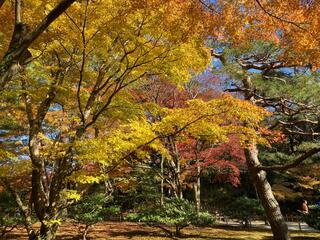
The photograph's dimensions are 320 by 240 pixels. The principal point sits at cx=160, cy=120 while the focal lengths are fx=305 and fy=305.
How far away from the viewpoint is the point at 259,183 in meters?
11.4

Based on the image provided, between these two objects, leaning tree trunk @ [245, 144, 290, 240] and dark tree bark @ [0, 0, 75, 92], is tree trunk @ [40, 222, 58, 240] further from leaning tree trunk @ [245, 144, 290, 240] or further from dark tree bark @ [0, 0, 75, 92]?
leaning tree trunk @ [245, 144, 290, 240]

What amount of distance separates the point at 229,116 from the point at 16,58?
16.7ft

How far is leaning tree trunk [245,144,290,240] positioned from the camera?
35.5 feet

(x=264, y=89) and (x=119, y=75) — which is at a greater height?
(x=264, y=89)

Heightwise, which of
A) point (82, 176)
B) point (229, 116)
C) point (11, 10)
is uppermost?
point (11, 10)

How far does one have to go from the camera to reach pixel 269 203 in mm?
11133

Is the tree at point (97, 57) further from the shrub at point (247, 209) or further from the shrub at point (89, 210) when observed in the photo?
the shrub at point (247, 209)

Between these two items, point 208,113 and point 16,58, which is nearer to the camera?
point 16,58

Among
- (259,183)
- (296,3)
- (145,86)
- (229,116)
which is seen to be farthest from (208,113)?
(145,86)

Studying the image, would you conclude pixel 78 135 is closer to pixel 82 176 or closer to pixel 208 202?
pixel 82 176

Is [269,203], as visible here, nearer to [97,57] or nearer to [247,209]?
[247,209]

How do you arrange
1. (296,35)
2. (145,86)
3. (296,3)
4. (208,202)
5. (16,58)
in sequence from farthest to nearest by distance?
(208,202), (145,86), (296,35), (296,3), (16,58)

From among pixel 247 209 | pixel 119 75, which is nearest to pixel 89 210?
pixel 119 75

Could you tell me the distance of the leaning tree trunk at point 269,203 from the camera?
35.5 feet
